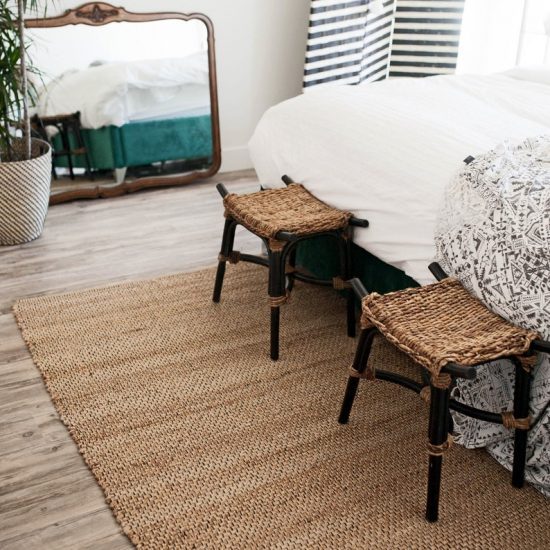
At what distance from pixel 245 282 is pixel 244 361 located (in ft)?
1.88

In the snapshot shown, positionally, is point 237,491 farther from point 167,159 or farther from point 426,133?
point 167,159

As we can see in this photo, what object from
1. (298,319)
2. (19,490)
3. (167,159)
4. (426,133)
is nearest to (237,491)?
(19,490)

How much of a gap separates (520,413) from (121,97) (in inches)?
98.4

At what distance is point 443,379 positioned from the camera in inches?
63.1

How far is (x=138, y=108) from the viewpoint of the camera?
360 centimetres

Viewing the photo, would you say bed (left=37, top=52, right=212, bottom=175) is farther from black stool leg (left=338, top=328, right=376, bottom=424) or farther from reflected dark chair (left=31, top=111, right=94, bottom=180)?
black stool leg (left=338, top=328, right=376, bottom=424)

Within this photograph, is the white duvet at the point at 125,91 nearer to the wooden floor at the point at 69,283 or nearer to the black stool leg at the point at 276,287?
the wooden floor at the point at 69,283

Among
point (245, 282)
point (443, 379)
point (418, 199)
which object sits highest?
point (418, 199)

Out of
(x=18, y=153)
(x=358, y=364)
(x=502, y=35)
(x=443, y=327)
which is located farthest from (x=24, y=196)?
(x=502, y=35)

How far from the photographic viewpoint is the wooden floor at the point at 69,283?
5.63 ft

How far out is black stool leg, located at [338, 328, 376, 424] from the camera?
1.85 m

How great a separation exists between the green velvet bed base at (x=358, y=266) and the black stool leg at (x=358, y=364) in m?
0.43

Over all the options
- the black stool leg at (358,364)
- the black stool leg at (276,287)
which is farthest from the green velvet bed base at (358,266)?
the black stool leg at (358,364)

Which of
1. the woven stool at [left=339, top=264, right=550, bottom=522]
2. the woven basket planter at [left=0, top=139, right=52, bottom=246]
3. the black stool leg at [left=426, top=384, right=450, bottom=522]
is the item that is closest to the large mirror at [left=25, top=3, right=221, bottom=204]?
the woven basket planter at [left=0, top=139, right=52, bottom=246]
